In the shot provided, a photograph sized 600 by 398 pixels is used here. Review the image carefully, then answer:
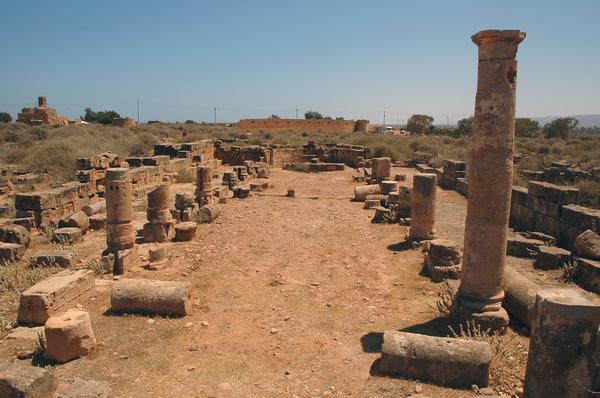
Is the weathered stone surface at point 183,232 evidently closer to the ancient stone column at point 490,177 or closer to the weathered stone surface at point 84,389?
the weathered stone surface at point 84,389

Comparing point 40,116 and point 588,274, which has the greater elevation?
point 40,116

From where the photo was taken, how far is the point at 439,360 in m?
4.65

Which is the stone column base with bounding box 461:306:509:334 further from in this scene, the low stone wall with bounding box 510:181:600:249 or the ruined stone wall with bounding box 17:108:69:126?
the ruined stone wall with bounding box 17:108:69:126

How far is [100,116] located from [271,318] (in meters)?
62.0

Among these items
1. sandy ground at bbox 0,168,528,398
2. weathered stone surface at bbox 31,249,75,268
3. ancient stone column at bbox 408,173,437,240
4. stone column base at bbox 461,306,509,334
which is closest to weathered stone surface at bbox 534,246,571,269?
sandy ground at bbox 0,168,528,398

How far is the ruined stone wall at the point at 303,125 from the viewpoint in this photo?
48219mm

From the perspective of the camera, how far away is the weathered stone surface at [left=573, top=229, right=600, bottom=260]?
7953mm

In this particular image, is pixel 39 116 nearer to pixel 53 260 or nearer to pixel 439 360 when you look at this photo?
pixel 53 260

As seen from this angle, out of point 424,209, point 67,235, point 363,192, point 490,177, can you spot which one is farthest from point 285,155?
point 490,177

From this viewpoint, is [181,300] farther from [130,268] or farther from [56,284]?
[130,268]

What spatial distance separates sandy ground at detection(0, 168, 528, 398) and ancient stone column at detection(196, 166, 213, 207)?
6.72 ft

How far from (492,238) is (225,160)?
21669mm

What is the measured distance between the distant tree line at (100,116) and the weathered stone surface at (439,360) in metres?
60.4

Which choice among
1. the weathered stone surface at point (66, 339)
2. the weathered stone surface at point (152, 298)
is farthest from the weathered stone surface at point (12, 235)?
the weathered stone surface at point (66, 339)
